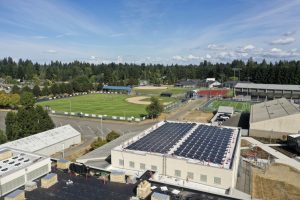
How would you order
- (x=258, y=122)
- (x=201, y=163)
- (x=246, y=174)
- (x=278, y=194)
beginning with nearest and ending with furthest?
(x=201, y=163), (x=278, y=194), (x=246, y=174), (x=258, y=122)

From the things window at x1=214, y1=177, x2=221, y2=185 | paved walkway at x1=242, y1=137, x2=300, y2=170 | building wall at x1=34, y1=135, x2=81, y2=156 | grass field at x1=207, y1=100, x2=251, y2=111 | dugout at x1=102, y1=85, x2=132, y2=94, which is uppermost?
dugout at x1=102, y1=85, x2=132, y2=94

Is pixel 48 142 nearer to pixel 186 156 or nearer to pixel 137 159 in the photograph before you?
pixel 137 159

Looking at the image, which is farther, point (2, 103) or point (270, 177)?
point (2, 103)

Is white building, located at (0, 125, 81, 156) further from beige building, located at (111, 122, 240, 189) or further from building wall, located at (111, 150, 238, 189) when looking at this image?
building wall, located at (111, 150, 238, 189)

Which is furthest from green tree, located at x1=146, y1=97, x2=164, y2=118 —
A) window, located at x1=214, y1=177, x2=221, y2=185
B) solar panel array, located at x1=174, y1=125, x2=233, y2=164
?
window, located at x1=214, y1=177, x2=221, y2=185

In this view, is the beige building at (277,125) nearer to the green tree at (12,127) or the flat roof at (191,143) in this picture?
the flat roof at (191,143)

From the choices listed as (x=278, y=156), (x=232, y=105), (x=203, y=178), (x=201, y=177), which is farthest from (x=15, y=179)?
(x=232, y=105)

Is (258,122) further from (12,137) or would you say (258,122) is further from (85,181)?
(12,137)

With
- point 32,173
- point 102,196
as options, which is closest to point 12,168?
point 32,173
